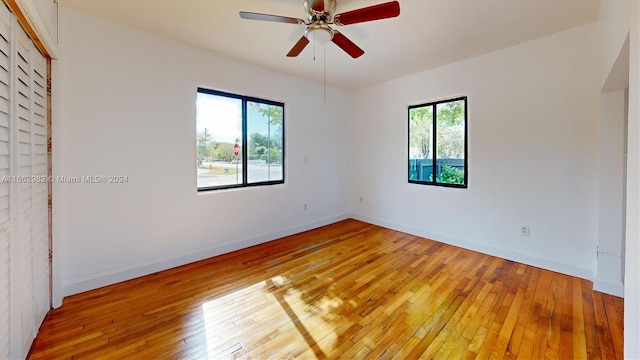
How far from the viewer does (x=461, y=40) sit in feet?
9.15

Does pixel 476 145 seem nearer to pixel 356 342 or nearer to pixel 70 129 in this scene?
pixel 356 342

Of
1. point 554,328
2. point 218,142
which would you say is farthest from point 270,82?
point 554,328

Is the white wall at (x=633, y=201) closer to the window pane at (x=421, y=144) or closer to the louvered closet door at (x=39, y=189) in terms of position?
the window pane at (x=421, y=144)

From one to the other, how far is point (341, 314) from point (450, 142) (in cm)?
290

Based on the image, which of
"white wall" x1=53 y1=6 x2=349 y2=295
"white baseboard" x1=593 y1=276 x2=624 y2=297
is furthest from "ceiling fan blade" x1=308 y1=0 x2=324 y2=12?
"white baseboard" x1=593 y1=276 x2=624 y2=297

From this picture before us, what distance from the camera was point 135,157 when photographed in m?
2.60

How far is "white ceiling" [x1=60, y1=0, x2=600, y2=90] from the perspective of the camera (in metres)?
2.16

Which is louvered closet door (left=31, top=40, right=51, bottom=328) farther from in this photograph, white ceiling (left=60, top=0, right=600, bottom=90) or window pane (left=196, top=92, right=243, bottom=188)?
window pane (left=196, top=92, right=243, bottom=188)

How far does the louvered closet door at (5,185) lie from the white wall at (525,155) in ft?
13.6

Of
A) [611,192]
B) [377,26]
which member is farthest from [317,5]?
[611,192]

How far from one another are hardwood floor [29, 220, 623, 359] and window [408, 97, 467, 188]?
1.29 m

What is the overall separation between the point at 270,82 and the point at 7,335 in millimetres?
3452

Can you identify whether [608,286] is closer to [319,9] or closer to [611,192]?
[611,192]

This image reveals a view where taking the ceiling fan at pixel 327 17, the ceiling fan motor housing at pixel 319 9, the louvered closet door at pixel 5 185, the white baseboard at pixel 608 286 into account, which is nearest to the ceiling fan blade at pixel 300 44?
the ceiling fan at pixel 327 17
